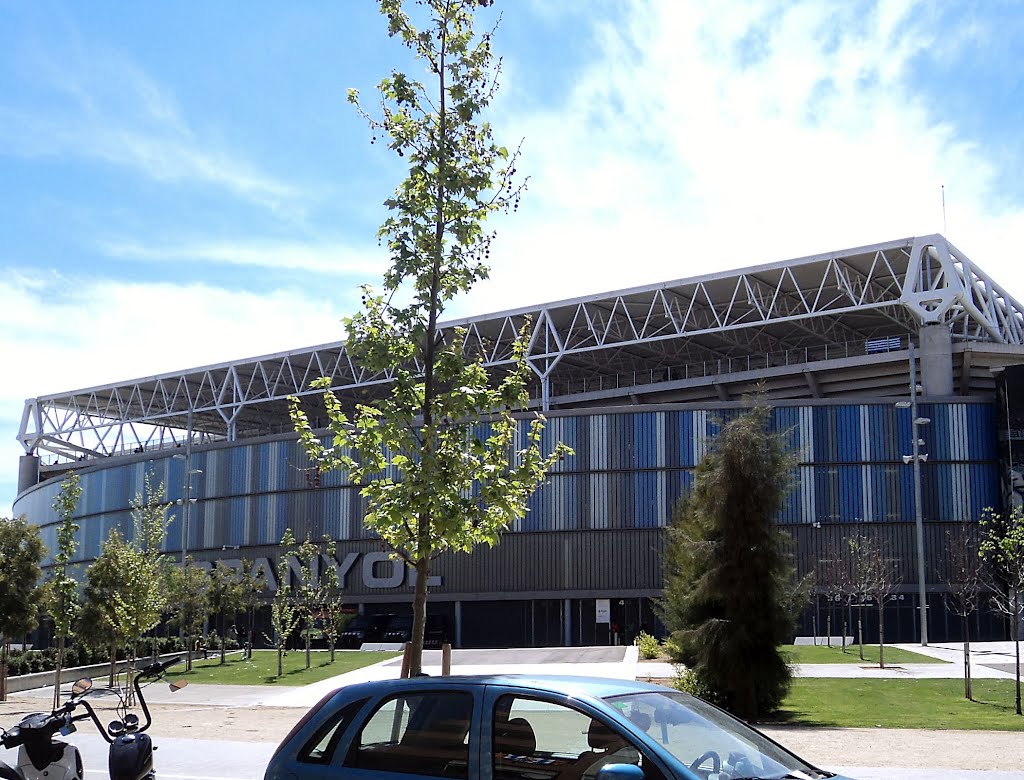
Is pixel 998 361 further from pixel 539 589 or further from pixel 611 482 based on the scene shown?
pixel 539 589

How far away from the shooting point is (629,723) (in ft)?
18.4

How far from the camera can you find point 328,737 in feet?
21.2

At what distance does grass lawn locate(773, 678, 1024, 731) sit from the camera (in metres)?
20.1

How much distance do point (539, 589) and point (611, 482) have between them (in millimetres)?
6987

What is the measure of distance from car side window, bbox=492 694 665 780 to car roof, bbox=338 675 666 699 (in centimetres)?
10

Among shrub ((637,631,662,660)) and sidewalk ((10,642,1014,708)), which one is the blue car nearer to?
sidewalk ((10,642,1014,708))

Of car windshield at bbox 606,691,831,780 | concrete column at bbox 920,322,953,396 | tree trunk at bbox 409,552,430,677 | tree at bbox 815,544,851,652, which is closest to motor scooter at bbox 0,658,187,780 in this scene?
tree trunk at bbox 409,552,430,677

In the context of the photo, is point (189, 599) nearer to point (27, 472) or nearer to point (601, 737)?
point (601, 737)

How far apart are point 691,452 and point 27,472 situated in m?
61.2

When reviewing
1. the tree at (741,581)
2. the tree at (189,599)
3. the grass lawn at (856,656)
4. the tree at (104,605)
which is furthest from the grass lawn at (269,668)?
the tree at (741,581)

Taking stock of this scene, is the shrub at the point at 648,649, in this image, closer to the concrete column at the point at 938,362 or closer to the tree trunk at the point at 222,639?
the tree trunk at the point at 222,639

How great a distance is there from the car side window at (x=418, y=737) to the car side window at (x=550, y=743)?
8.6 inches

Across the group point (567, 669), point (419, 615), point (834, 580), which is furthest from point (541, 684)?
point (834, 580)

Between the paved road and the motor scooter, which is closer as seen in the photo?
the motor scooter
